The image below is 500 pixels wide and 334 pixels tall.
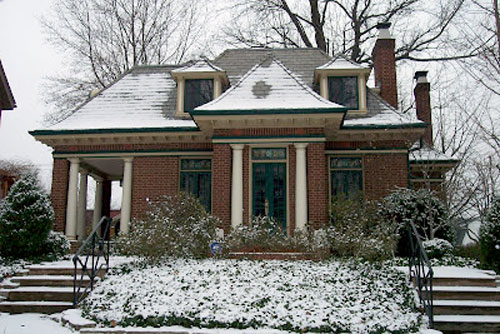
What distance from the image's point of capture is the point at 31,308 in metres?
8.62

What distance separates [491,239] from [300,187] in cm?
469

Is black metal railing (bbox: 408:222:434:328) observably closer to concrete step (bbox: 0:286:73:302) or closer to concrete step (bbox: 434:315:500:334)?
concrete step (bbox: 434:315:500:334)

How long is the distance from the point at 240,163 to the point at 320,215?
8.44ft

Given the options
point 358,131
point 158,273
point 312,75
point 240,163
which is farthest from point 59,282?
point 312,75

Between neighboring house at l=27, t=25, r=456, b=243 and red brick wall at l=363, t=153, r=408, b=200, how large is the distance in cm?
3

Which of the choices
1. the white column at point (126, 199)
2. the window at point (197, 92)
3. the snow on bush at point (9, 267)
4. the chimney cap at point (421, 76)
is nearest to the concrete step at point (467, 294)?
the snow on bush at point (9, 267)

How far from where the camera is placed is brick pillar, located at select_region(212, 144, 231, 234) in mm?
12555

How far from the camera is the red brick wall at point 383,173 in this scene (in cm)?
1438

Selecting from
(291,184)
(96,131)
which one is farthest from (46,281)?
(291,184)

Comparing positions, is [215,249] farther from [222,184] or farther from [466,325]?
[466,325]

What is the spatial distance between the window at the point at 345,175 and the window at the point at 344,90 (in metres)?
1.93

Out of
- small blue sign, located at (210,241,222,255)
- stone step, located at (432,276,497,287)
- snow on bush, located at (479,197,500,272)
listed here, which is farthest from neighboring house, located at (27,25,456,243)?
stone step, located at (432,276,497,287)

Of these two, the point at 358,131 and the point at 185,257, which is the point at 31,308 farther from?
the point at 358,131

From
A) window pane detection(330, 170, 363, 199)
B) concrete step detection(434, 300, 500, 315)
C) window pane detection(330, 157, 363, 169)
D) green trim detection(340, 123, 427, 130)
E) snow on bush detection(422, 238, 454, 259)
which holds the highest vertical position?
green trim detection(340, 123, 427, 130)
